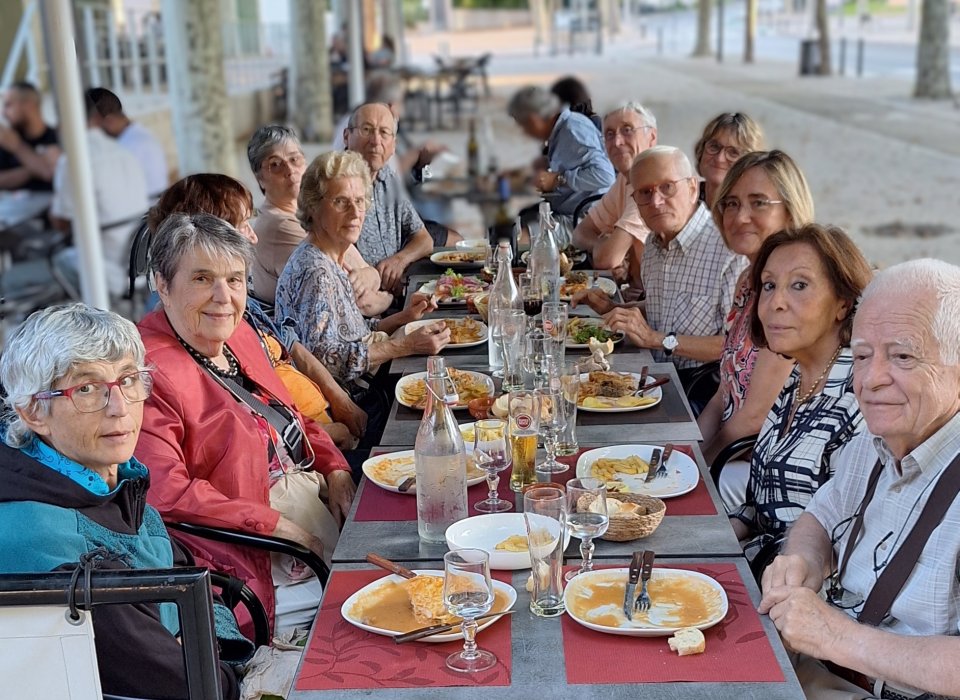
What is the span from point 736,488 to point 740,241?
0.84 meters

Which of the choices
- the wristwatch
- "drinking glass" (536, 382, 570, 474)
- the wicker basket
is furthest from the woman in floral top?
the wicker basket

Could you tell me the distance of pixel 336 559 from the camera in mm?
1952

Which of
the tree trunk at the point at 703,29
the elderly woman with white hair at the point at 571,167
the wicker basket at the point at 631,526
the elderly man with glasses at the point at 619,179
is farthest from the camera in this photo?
the tree trunk at the point at 703,29

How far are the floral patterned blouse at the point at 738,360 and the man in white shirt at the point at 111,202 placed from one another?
12.9 ft

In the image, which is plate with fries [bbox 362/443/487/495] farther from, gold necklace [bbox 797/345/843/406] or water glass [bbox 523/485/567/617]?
gold necklace [bbox 797/345/843/406]

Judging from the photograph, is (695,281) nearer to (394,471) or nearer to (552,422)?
(552,422)

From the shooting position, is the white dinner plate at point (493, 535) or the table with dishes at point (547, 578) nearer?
the table with dishes at point (547, 578)

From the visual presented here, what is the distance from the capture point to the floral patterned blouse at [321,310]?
3443 millimetres

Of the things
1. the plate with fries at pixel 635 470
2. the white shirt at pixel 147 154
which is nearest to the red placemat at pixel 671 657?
the plate with fries at pixel 635 470

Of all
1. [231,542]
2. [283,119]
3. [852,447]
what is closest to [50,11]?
[231,542]

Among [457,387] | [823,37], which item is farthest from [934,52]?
[457,387]

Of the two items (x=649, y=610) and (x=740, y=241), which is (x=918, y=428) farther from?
A: (x=740, y=241)

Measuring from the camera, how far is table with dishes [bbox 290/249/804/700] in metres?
1.54

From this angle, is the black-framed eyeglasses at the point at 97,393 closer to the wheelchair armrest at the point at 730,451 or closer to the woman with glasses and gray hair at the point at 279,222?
the wheelchair armrest at the point at 730,451
